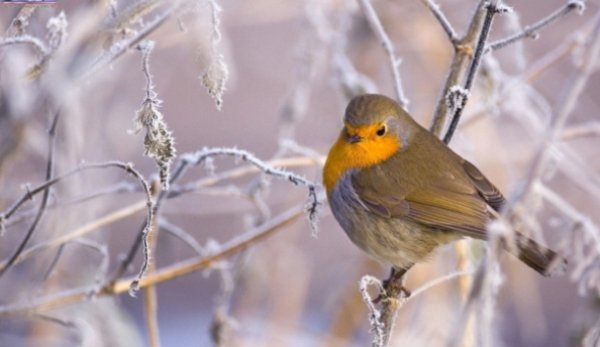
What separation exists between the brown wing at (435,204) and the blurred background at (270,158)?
141 mm

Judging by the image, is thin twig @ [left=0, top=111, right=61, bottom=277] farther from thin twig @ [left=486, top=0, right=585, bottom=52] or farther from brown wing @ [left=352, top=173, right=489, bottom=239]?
brown wing @ [left=352, top=173, right=489, bottom=239]

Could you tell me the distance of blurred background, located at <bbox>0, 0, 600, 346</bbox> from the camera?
68.4 inches

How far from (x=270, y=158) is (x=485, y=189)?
5.00 feet

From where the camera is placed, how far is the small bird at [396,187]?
264cm

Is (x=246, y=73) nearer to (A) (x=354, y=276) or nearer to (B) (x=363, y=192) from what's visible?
(A) (x=354, y=276)

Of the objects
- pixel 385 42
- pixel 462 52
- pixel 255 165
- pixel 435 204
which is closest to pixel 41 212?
pixel 255 165

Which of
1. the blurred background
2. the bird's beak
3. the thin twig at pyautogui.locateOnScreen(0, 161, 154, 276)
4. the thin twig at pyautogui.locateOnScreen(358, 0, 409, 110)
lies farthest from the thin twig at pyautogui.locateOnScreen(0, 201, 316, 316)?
the bird's beak

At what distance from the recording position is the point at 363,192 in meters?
2.75

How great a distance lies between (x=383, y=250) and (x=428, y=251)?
173 millimetres

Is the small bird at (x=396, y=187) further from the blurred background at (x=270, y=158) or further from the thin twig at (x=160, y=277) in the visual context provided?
the thin twig at (x=160, y=277)

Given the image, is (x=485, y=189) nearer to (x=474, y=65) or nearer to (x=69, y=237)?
(x=474, y=65)

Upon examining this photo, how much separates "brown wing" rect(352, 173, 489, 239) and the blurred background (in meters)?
0.14

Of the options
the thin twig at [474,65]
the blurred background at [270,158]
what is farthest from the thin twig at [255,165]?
the thin twig at [474,65]

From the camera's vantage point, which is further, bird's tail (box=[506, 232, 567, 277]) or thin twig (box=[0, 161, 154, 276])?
bird's tail (box=[506, 232, 567, 277])
